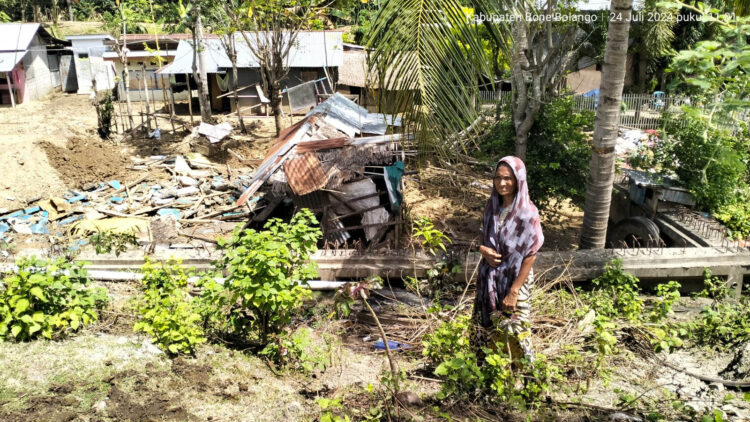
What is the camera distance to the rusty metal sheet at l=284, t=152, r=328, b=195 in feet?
30.0

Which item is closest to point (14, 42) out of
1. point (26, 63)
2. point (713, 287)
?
point (26, 63)

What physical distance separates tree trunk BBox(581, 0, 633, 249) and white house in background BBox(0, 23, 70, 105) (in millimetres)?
25466

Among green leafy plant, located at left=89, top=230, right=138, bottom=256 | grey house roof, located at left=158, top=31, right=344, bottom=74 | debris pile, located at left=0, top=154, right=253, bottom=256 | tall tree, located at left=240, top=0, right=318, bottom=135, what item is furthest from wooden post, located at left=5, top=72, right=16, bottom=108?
green leafy plant, located at left=89, top=230, right=138, bottom=256

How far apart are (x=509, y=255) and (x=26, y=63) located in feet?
96.5

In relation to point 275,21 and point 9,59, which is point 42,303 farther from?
point 9,59

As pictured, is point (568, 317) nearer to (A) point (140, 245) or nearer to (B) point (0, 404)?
(B) point (0, 404)

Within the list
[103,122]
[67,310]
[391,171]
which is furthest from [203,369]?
[103,122]

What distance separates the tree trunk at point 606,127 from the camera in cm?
693

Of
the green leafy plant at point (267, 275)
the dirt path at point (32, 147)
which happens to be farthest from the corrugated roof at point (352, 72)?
the green leafy plant at point (267, 275)

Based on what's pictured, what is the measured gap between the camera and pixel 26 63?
2686cm

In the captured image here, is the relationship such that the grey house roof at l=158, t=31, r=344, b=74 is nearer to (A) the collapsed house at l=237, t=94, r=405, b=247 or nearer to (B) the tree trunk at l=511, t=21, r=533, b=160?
(A) the collapsed house at l=237, t=94, r=405, b=247

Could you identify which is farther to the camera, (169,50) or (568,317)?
(169,50)

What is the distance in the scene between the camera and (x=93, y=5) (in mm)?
46500

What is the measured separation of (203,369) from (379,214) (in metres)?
Answer: 5.62
